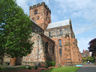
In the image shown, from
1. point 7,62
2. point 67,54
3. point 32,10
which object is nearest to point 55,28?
point 67,54

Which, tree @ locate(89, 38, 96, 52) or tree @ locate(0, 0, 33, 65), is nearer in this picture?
tree @ locate(0, 0, 33, 65)

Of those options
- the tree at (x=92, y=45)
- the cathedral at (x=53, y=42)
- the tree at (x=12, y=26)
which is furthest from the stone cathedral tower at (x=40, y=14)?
the tree at (x=12, y=26)

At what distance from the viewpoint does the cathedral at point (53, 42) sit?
22703 millimetres

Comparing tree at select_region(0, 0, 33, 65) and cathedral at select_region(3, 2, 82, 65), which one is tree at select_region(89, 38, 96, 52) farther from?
tree at select_region(0, 0, 33, 65)

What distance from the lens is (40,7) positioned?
142ft

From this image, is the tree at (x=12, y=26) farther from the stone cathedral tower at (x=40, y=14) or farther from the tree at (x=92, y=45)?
the tree at (x=92, y=45)

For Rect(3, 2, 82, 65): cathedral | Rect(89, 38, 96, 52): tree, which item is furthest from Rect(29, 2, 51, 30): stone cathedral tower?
Rect(89, 38, 96, 52): tree

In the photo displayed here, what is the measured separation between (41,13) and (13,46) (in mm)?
34817

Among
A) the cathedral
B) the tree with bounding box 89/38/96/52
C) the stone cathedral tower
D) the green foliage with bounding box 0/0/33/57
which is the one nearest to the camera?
the green foliage with bounding box 0/0/33/57

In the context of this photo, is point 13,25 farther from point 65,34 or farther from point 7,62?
point 65,34

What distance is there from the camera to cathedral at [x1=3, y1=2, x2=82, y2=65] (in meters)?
22.7

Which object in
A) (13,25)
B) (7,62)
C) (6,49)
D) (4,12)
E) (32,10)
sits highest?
(32,10)

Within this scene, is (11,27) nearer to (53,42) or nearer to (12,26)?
(12,26)

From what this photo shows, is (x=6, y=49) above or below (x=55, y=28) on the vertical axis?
below
